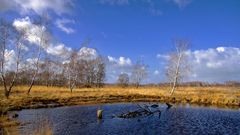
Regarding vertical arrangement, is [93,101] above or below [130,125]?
above

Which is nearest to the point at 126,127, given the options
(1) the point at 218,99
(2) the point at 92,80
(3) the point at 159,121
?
(3) the point at 159,121

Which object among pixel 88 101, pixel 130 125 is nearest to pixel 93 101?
pixel 88 101

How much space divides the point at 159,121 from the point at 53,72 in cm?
11071

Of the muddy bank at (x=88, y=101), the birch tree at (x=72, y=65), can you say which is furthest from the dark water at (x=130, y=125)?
the birch tree at (x=72, y=65)

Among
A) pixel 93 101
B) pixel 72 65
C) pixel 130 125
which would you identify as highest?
pixel 72 65

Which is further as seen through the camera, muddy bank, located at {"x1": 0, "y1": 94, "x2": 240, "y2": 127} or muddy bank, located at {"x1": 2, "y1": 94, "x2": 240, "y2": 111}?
muddy bank, located at {"x1": 2, "y1": 94, "x2": 240, "y2": 111}

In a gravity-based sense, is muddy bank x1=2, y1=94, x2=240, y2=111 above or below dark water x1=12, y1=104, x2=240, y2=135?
above

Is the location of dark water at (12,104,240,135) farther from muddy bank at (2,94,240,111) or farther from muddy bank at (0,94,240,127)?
muddy bank at (2,94,240,111)

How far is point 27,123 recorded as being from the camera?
3166cm

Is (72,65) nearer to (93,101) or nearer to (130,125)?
(93,101)

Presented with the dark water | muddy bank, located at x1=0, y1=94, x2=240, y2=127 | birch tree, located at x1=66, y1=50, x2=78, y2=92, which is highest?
birch tree, located at x1=66, y1=50, x2=78, y2=92

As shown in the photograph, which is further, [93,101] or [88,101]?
[93,101]

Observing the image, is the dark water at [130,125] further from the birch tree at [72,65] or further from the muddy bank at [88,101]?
the birch tree at [72,65]

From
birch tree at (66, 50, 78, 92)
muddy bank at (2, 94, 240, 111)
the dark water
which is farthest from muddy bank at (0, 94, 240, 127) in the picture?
birch tree at (66, 50, 78, 92)
